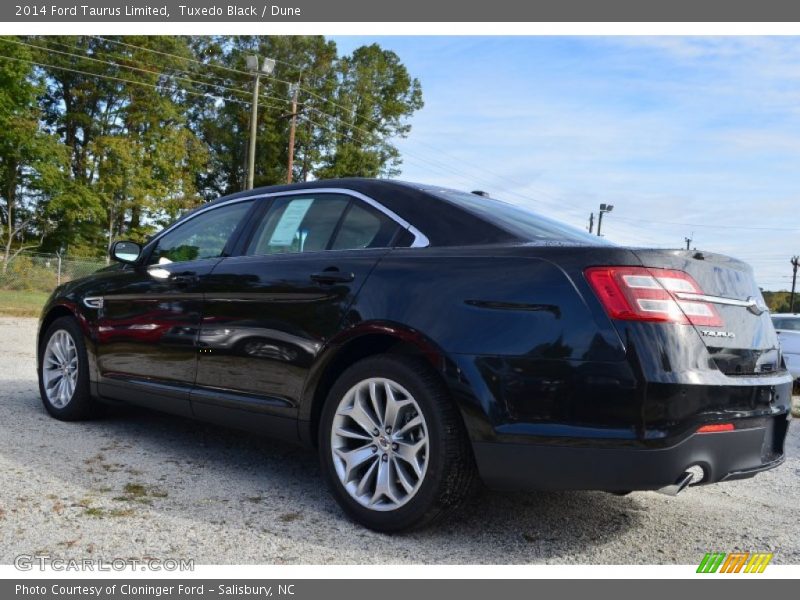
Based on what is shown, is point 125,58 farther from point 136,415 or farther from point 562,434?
point 562,434

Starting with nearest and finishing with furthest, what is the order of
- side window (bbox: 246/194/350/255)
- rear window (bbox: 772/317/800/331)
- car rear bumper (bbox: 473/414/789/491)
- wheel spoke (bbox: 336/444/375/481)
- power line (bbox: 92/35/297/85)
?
car rear bumper (bbox: 473/414/789/491), wheel spoke (bbox: 336/444/375/481), side window (bbox: 246/194/350/255), rear window (bbox: 772/317/800/331), power line (bbox: 92/35/297/85)

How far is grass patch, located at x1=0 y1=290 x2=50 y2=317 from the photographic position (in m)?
17.9

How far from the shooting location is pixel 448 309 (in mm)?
3234

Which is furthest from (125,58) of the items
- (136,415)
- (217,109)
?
(136,415)

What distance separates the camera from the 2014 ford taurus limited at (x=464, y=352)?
2.90 meters

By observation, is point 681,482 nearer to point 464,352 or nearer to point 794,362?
point 464,352

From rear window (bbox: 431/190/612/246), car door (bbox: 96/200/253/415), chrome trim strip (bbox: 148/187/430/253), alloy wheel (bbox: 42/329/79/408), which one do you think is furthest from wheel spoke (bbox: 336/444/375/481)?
alloy wheel (bbox: 42/329/79/408)

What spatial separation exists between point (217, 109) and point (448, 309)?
47.9 meters

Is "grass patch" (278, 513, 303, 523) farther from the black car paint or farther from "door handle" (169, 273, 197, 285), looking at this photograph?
"door handle" (169, 273, 197, 285)

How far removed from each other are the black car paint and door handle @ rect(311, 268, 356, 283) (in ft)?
0.05

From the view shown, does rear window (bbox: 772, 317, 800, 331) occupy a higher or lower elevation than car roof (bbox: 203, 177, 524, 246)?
lower

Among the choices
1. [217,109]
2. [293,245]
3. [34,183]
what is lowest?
[293,245]

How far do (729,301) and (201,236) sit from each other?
10.1 ft

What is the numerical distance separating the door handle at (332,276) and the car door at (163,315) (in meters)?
0.96
